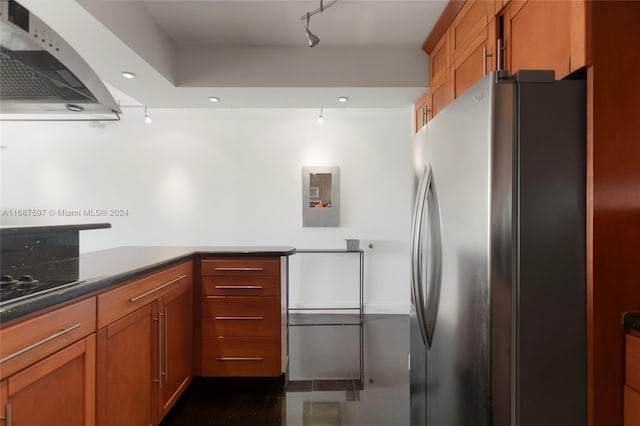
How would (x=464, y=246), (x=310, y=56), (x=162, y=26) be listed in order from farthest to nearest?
(x=310, y=56) → (x=162, y=26) → (x=464, y=246)

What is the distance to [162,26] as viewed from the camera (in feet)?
7.09

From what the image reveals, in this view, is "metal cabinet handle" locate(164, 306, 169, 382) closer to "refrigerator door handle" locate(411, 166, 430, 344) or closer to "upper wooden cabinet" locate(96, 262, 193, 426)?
"upper wooden cabinet" locate(96, 262, 193, 426)

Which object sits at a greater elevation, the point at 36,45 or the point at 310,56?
the point at 310,56

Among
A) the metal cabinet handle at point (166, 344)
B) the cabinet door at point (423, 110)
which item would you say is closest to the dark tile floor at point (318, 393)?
the metal cabinet handle at point (166, 344)

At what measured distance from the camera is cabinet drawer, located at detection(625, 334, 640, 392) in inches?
34.8

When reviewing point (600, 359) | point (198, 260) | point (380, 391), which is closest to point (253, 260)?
point (198, 260)

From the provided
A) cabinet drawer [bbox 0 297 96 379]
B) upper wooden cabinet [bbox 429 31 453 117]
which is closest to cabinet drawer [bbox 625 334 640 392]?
upper wooden cabinet [bbox 429 31 453 117]

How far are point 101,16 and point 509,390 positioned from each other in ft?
7.53

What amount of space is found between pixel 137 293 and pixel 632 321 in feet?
5.95

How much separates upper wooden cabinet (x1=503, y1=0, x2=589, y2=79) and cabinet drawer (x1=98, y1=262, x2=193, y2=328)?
182cm

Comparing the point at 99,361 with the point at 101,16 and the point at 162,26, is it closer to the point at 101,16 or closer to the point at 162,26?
the point at 101,16

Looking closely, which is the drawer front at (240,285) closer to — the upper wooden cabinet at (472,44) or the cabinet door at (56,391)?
the cabinet door at (56,391)

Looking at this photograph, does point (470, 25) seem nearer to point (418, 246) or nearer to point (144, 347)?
point (418, 246)

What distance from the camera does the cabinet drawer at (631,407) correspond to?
88 centimetres
